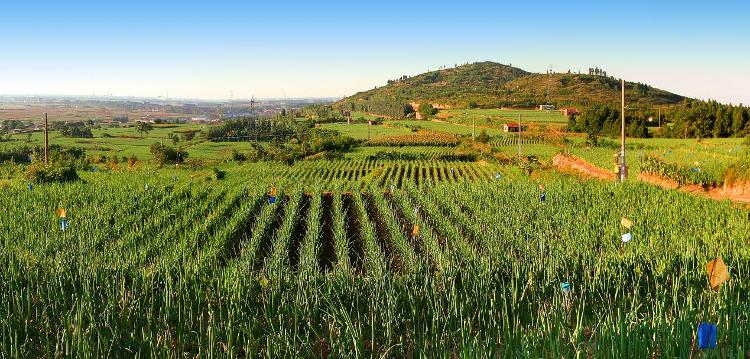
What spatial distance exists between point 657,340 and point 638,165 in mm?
23907

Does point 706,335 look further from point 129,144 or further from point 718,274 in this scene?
point 129,144

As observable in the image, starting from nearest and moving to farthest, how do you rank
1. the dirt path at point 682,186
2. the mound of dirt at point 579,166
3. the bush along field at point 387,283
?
the bush along field at point 387,283 < the dirt path at point 682,186 < the mound of dirt at point 579,166

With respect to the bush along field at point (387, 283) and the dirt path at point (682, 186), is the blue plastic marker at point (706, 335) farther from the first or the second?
the dirt path at point (682, 186)

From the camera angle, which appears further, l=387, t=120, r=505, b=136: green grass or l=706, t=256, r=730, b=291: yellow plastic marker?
l=387, t=120, r=505, b=136: green grass

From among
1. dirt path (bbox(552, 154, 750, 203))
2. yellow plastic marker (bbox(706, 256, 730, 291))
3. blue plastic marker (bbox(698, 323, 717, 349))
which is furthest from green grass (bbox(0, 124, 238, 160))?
blue plastic marker (bbox(698, 323, 717, 349))

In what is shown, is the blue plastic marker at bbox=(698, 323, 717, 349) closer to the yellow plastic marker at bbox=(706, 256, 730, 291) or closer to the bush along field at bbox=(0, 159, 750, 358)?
the bush along field at bbox=(0, 159, 750, 358)

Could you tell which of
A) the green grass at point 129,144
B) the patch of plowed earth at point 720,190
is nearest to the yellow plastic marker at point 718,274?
the patch of plowed earth at point 720,190

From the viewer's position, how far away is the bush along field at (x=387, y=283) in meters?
3.95

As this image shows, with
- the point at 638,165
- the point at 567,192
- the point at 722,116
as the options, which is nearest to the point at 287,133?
the point at 722,116

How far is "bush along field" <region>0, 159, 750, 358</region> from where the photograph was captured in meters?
3.95

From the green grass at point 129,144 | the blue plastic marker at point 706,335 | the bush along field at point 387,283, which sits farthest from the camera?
the green grass at point 129,144

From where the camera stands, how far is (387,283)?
5.34m

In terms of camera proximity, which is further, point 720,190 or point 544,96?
point 544,96

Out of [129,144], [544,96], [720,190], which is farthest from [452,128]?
[720,190]
